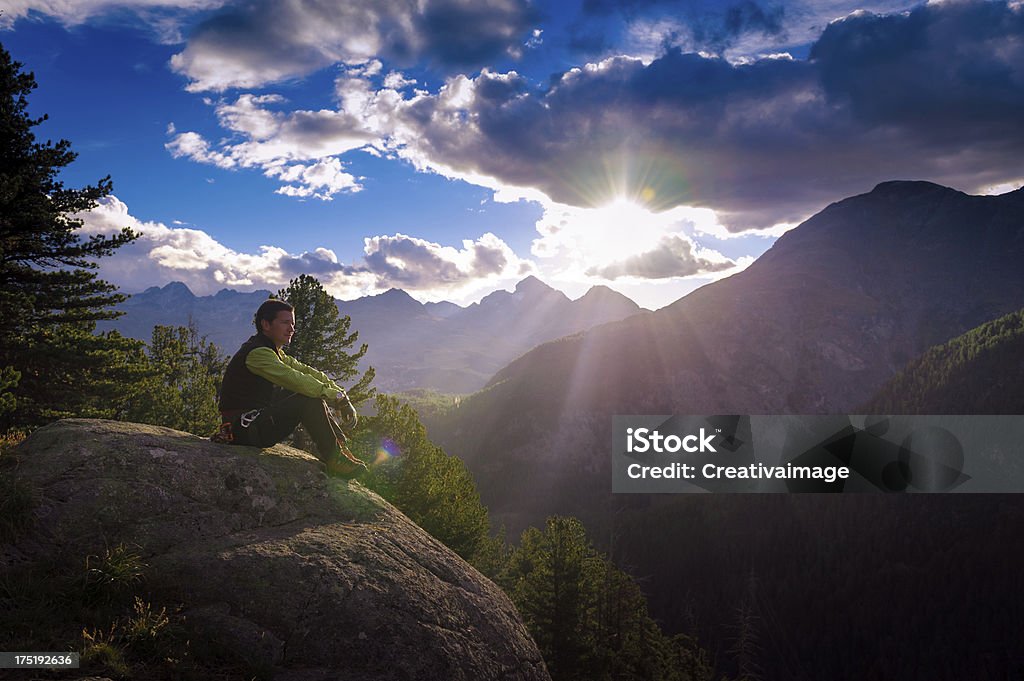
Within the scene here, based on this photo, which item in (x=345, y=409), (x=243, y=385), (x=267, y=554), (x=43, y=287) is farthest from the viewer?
(x=43, y=287)

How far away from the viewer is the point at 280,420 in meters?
9.09

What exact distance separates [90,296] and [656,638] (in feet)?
112

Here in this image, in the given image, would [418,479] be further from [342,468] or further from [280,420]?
[280,420]

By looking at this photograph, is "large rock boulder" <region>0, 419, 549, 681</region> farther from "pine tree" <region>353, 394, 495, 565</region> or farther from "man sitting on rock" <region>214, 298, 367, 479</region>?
"pine tree" <region>353, 394, 495, 565</region>

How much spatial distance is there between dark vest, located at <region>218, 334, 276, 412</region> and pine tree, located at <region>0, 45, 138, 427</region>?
14.5 m

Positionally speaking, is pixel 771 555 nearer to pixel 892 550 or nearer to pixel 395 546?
pixel 892 550

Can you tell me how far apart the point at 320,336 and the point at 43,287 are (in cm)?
1075

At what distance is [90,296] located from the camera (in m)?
22.6

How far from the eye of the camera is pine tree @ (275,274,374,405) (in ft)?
86.8

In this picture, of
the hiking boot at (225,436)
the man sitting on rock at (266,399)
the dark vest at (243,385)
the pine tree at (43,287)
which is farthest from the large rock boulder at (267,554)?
the pine tree at (43,287)

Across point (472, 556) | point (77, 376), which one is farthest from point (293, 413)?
point (472, 556)

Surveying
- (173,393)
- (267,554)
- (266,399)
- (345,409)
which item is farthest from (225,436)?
(173,393)

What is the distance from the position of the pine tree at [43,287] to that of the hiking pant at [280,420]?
1469cm

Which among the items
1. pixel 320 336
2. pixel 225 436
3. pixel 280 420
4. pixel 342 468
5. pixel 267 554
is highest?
pixel 320 336
